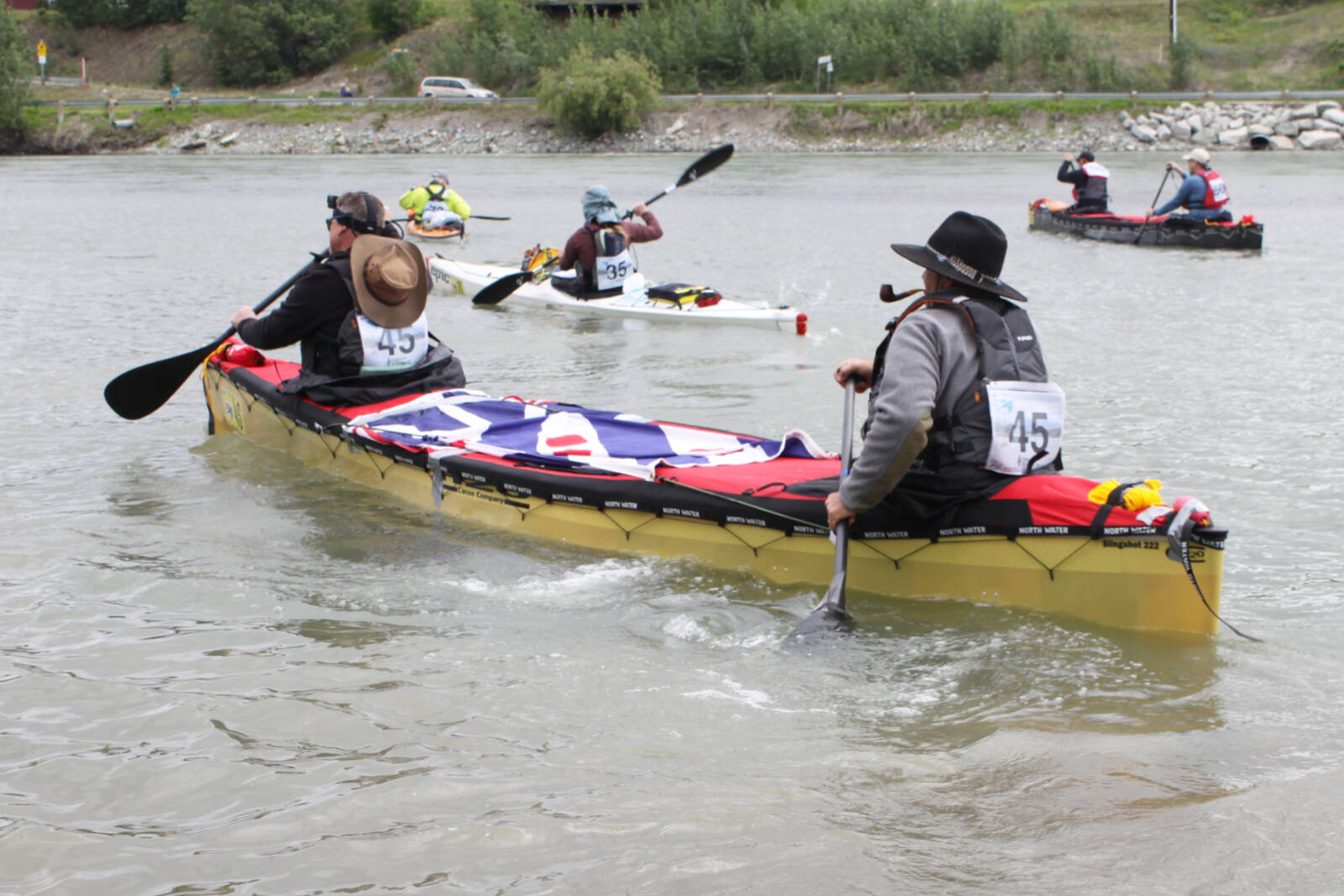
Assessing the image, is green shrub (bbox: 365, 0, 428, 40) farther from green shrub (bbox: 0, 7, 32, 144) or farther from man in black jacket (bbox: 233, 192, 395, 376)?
man in black jacket (bbox: 233, 192, 395, 376)

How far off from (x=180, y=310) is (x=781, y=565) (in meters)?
10.0

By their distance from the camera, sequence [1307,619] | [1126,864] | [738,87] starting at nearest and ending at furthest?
[1126,864] < [1307,619] < [738,87]

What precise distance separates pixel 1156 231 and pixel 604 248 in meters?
8.88

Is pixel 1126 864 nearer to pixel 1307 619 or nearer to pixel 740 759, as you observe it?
pixel 740 759

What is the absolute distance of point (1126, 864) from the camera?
3.12 m

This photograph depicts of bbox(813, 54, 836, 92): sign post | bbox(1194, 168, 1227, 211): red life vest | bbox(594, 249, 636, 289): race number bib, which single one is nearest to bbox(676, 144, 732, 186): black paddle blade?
bbox(594, 249, 636, 289): race number bib

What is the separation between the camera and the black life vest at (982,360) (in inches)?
168

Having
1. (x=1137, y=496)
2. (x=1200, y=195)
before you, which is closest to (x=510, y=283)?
(x=1137, y=496)

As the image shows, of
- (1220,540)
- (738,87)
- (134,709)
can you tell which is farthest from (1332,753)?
(738,87)

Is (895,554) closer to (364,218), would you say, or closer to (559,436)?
(559,436)

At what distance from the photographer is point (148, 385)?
25.9ft

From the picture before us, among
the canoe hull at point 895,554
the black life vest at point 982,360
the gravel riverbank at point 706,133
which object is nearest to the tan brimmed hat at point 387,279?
the canoe hull at point 895,554

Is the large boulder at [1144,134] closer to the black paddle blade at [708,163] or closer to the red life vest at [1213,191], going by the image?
the red life vest at [1213,191]

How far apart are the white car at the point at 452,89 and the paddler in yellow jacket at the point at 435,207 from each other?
29.3 meters
